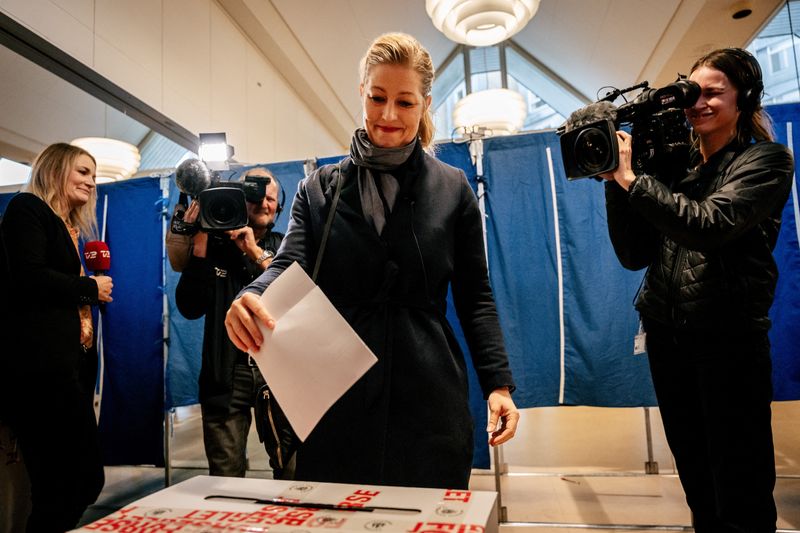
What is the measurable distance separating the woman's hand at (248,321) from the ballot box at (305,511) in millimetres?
176

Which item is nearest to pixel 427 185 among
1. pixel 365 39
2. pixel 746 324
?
pixel 746 324

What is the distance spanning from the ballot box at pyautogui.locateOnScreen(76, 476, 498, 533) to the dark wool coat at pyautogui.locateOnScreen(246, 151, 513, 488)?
0.22 metres

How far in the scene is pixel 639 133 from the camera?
1295mm

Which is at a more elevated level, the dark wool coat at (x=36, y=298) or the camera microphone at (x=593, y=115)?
the camera microphone at (x=593, y=115)

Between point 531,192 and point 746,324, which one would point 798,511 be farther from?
point 531,192

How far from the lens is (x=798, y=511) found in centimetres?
204

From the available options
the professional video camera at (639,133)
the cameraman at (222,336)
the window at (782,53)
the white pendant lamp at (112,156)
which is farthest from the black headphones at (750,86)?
the white pendant lamp at (112,156)

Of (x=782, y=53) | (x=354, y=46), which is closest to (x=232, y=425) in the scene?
(x=782, y=53)

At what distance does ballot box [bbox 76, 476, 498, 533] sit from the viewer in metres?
0.45

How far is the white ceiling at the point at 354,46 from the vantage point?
7.33 feet

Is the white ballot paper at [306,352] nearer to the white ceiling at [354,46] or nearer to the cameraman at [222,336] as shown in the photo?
the cameraman at [222,336]

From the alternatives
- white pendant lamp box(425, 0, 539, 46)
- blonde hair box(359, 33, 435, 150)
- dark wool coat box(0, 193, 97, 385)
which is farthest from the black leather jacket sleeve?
white pendant lamp box(425, 0, 539, 46)

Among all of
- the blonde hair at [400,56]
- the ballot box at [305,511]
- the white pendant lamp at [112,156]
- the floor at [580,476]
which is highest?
the white pendant lamp at [112,156]

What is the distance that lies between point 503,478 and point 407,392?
214cm
